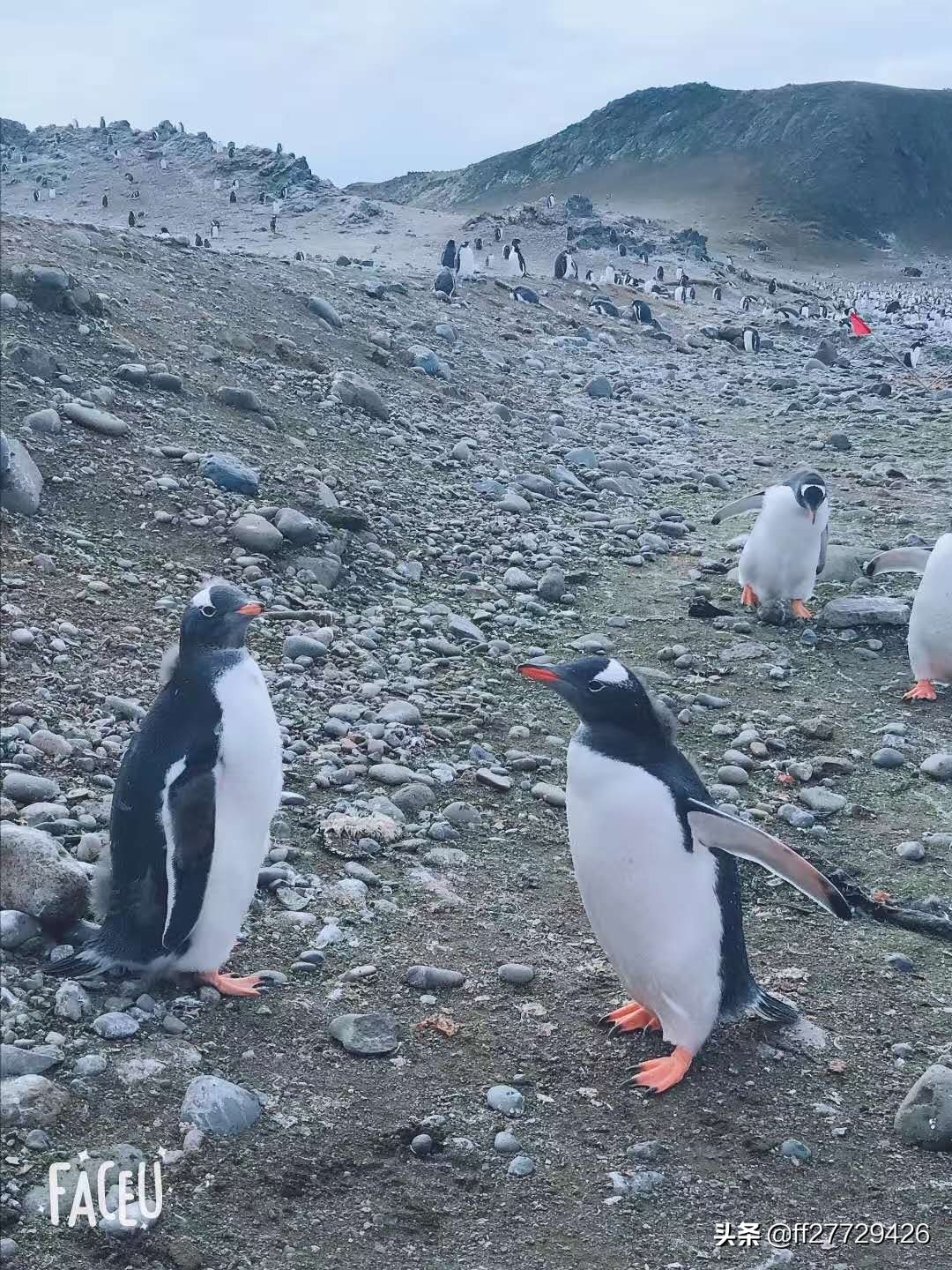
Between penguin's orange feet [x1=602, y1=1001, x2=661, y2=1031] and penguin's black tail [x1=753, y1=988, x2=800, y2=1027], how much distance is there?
27 centimetres

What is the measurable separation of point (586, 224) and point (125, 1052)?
3685cm

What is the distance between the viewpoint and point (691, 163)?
6925 centimetres

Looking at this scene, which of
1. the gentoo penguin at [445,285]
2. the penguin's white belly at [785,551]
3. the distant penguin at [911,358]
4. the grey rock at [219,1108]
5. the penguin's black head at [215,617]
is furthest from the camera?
the distant penguin at [911,358]

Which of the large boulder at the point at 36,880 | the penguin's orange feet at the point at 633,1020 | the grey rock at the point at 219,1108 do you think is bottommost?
the penguin's orange feet at the point at 633,1020

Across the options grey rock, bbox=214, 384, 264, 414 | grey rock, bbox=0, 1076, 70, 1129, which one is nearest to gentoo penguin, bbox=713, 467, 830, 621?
grey rock, bbox=214, 384, 264, 414

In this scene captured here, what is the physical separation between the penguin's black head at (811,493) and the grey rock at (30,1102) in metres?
5.48

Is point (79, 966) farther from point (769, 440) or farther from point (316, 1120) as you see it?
point (769, 440)

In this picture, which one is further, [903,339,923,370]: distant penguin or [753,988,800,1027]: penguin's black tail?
[903,339,923,370]: distant penguin

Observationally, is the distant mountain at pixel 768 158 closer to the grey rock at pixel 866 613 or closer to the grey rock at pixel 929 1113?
the grey rock at pixel 866 613

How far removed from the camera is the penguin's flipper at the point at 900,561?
666cm

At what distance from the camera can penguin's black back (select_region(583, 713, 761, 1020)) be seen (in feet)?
10.3

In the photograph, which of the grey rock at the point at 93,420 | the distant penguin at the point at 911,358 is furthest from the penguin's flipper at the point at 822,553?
the distant penguin at the point at 911,358

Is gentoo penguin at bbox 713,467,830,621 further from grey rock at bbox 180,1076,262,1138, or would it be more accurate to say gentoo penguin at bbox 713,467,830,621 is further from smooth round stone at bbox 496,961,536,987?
grey rock at bbox 180,1076,262,1138

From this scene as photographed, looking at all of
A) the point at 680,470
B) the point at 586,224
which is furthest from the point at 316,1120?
the point at 586,224
